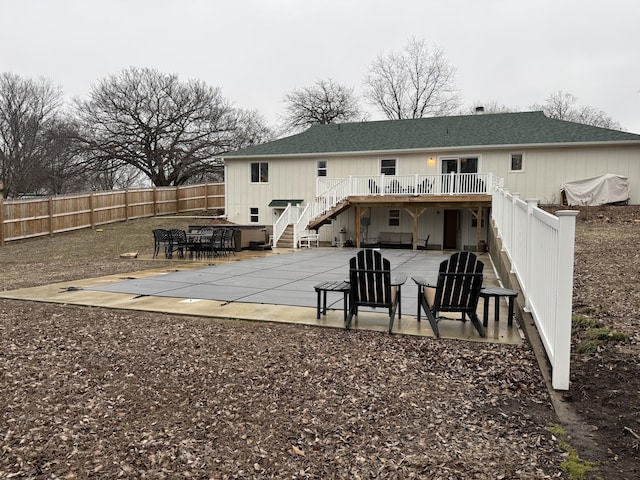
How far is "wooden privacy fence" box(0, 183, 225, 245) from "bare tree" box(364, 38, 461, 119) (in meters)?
18.4

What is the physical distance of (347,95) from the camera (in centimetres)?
4144

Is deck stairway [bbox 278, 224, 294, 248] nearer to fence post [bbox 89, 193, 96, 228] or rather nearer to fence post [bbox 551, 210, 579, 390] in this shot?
fence post [bbox 89, 193, 96, 228]

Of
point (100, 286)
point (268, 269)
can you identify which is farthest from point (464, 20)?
point (100, 286)

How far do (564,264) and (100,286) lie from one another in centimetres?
784

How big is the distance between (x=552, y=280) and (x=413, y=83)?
3894 centimetres

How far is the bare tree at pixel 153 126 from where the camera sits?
31.8 m

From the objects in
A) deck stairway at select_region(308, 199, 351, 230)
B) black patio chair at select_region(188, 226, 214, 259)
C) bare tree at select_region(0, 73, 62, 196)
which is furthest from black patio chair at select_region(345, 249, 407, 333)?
bare tree at select_region(0, 73, 62, 196)

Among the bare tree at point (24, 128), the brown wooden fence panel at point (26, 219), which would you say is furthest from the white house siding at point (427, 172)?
the bare tree at point (24, 128)

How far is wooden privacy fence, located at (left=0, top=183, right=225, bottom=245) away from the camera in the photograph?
19656 mm

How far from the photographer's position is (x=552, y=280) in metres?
3.84

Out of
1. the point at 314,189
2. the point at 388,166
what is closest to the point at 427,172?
the point at 388,166

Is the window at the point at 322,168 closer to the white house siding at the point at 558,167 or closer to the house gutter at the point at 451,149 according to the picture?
the house gutter at the point at 451,149

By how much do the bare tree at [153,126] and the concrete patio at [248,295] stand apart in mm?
22655

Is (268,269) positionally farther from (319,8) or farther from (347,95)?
(347,95)
